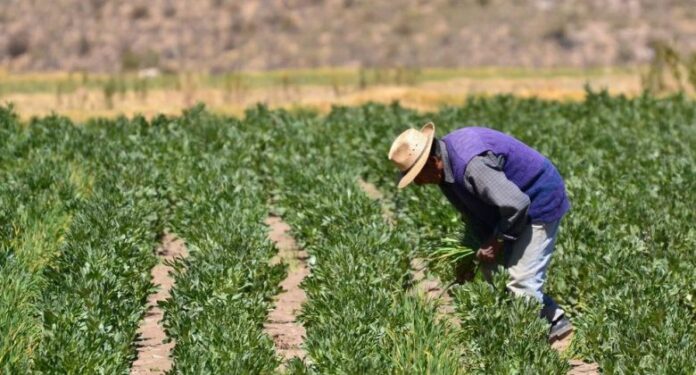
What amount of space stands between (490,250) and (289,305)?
8.68ft

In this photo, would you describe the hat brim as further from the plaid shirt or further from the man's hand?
the man's hand

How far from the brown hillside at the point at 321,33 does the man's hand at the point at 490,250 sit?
3922cm

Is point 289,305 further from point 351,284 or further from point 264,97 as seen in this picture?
point 264,97

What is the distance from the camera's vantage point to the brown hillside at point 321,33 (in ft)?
161

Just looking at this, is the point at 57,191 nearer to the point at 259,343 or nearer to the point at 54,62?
the point at 259,343

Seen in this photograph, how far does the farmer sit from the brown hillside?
39.0 meters

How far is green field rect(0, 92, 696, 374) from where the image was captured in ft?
26.3

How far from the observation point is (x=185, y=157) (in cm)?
1551

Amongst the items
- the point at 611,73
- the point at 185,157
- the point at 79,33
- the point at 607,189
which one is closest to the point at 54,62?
the point at 79,33

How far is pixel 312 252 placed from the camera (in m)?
11.1

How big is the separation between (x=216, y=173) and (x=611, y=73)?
2888 cm

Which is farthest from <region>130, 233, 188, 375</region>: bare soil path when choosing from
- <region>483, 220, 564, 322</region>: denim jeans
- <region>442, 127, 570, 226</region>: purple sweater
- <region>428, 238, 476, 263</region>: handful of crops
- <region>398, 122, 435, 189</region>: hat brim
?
<region>483, 220, 564, 322</region>: denim jeans

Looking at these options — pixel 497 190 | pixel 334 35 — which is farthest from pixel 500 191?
pixel 334 35

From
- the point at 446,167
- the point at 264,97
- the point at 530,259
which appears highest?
the point at 446,167
